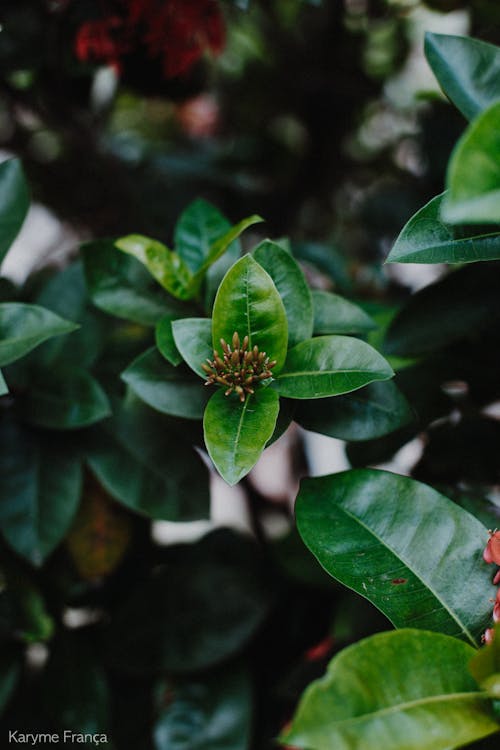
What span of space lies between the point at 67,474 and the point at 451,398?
0.48 metres

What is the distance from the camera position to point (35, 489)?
778 mm

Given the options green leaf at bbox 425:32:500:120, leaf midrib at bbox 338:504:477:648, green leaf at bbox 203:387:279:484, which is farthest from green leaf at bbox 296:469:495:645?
green leaf at bbox 425:32:500:120

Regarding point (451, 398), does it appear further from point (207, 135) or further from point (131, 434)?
point (207, 135)

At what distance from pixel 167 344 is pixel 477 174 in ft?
0.99

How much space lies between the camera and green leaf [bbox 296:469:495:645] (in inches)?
20.8

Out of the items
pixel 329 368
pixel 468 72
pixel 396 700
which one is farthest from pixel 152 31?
pixel 396 700

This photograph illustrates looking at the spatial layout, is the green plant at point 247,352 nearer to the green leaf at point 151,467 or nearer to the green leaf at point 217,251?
the green leaf at point 217,251

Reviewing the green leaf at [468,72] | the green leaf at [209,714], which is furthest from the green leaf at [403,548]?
the green leaf at [209,714]

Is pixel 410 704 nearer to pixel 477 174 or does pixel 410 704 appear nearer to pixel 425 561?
pixel 425 561

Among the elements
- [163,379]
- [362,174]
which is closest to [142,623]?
[163,379]

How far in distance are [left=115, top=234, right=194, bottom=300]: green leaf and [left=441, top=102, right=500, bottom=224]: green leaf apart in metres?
0.32

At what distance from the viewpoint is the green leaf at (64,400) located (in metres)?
0.73

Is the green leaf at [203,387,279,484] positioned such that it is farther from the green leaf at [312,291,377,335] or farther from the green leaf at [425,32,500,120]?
the green leaf at [425,32,500,120]

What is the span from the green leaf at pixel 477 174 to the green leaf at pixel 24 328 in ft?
1.15
